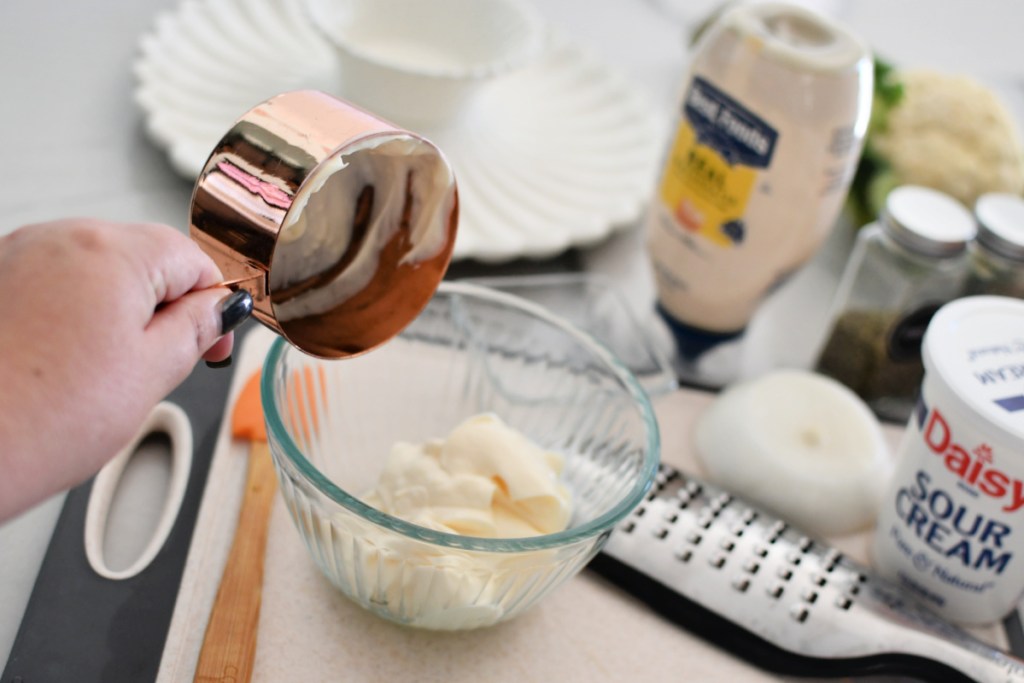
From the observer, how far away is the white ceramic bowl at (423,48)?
0.78m

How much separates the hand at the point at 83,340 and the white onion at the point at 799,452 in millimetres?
400

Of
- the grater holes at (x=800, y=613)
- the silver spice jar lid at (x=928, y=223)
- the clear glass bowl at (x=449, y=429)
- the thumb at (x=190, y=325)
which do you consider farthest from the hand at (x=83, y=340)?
the silver spice jar lid at (x=928, y=223)

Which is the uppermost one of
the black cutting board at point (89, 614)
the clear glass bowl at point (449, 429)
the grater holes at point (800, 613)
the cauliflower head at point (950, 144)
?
the cauliflower head at point (950, 144)

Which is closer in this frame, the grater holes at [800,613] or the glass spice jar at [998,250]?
the grater holes at [800,613]

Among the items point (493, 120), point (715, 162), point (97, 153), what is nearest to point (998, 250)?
point (715, 162)

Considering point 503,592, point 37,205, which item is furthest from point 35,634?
point 37,205

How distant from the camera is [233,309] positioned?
14.5 inches

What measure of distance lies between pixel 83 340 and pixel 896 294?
58cm

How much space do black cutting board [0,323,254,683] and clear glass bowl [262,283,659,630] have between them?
0.08 m

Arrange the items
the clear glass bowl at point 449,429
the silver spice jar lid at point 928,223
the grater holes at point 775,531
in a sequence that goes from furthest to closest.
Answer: the silver spice jar lid at point 928,223 → the grater holes at point 775,531 → the clear glass bowl at point 449,429

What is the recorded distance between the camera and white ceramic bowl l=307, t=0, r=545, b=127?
783 mm

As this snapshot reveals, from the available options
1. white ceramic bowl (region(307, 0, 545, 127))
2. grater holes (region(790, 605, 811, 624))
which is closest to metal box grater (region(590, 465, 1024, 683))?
grater holes (region(790, 605, 811, 624))

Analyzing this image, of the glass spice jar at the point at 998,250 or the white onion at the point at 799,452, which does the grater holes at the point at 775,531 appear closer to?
the white onion at the point at 799,452

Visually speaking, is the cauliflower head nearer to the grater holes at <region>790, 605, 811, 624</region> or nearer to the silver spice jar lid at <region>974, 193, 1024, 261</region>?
the silver spice jar lid at <region>974, 193, 1024, 261</region>
